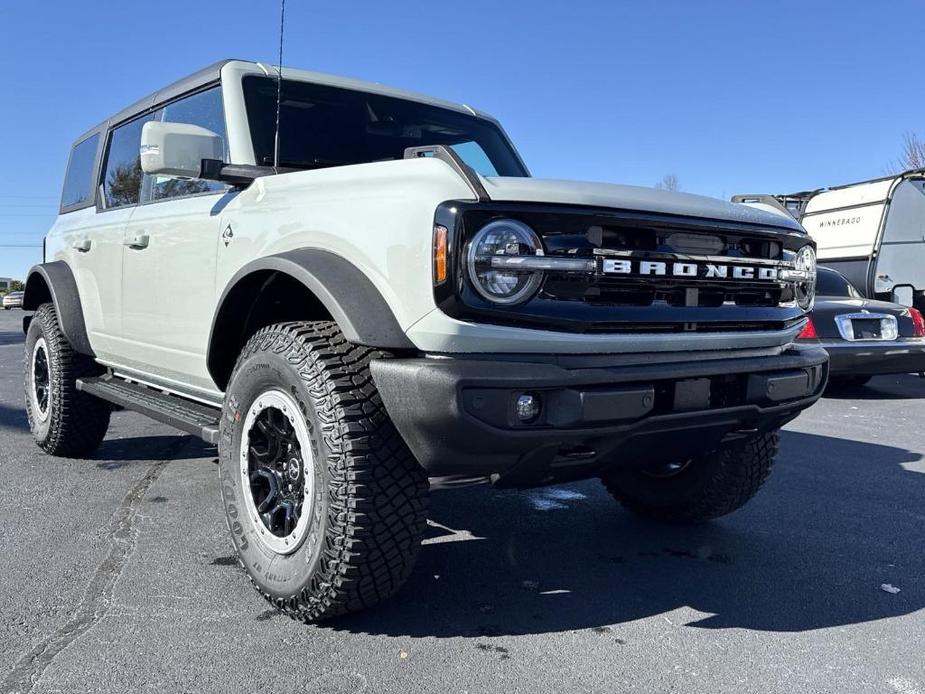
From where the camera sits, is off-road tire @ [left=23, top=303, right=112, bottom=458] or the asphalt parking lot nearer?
the asphalt parking lot

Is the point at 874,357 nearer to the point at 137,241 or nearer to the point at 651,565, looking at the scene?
the point at 651,565

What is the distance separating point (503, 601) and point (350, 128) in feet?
7.05

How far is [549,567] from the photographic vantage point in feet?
10.6

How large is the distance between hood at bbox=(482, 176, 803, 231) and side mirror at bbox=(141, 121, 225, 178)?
142 centimetres

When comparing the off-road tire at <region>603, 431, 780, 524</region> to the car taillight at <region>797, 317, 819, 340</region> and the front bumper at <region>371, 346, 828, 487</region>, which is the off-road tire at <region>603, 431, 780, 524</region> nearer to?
the front bumper at <region>371, 346, 828, 487</region>

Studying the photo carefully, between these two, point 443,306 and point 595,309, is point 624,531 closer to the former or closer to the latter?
point 595,309

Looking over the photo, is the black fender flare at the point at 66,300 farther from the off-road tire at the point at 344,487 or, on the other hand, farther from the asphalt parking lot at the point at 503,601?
the off-road tire at the point at 344,487

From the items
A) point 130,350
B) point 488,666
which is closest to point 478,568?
point 488,666

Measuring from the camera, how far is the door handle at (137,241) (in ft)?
12.7

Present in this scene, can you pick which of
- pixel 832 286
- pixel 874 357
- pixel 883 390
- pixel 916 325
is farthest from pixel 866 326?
pixel 883 390

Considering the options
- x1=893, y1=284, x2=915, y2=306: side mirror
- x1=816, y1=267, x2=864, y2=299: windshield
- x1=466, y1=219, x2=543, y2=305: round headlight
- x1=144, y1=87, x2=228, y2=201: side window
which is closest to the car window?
x1=144, y1=87, x2=228, y2=201: side window

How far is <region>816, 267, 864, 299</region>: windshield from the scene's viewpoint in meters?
9.40

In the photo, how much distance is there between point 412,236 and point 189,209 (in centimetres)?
165

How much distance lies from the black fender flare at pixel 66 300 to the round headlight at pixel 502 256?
3273 millimetres
